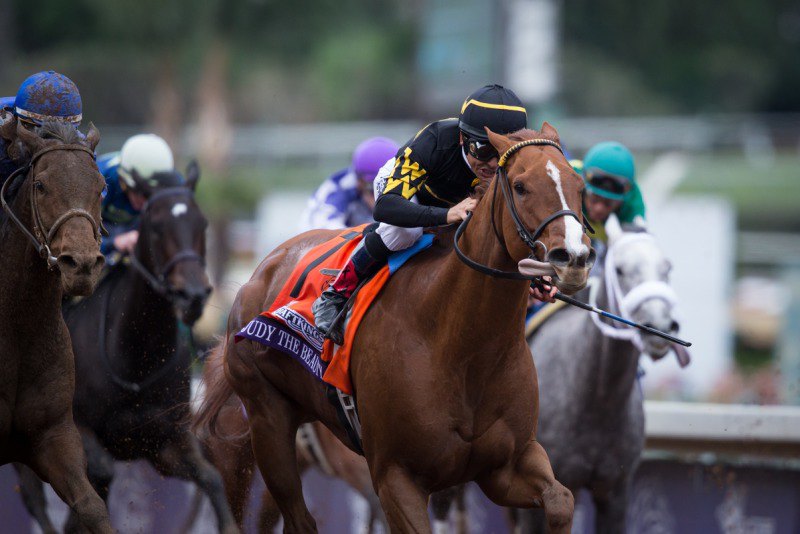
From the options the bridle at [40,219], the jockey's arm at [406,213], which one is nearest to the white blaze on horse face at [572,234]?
the jockey's arm at [406,213]

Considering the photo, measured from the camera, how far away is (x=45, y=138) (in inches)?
200

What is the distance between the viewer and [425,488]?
4910 mm

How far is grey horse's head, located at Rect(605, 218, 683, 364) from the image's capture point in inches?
247

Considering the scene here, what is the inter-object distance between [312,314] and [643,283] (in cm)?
185

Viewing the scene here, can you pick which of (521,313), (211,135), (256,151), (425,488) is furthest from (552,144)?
(256,151)

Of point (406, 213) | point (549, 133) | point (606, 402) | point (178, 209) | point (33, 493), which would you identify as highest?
point (549, 133)

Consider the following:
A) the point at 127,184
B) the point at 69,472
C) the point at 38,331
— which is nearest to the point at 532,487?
the point at 69,472

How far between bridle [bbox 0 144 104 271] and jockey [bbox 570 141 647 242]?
118 inches

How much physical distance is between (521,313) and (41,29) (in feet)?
83.4

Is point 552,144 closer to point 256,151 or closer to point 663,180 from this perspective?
point 663,180

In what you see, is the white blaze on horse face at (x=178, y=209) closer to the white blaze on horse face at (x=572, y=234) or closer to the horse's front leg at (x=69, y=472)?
the horse's front leg at (x=69, y=472)

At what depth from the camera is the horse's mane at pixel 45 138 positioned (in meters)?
5.04

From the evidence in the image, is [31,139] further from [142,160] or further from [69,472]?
[142,160]

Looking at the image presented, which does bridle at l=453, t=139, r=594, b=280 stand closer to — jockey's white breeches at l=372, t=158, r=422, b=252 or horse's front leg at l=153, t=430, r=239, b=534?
jockey's white breeches at l=372, t=158, r=422, b=252
